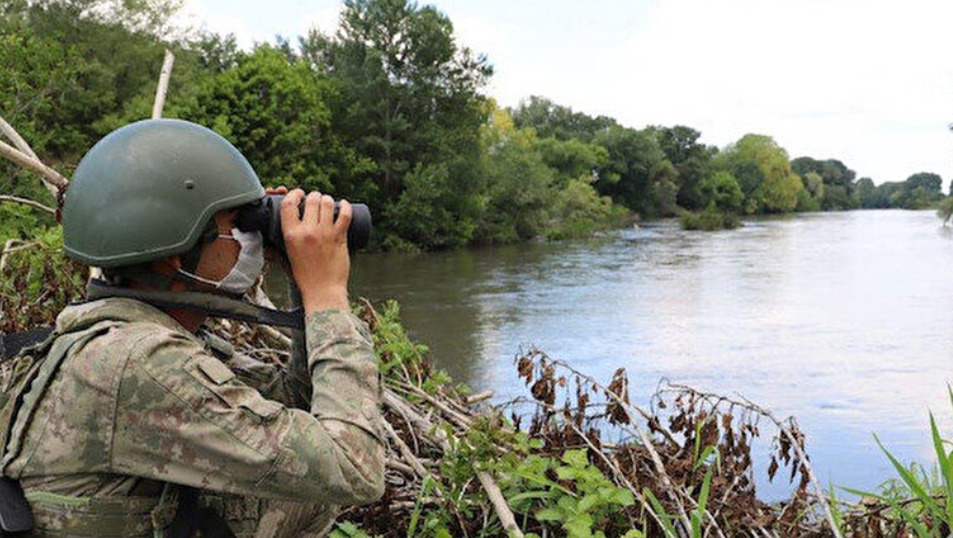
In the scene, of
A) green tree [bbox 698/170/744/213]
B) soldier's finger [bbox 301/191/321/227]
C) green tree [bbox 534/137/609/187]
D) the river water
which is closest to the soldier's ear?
soldier's finger [bbox 301/191/321/227]

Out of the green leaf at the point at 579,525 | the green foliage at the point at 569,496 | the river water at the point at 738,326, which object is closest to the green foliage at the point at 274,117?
the river water at the point at 738,326

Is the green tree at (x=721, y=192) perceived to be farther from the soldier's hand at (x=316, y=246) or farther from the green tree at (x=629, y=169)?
the soldier's hand at (x=316, y=246)

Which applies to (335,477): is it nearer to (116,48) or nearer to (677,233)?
(116,48)

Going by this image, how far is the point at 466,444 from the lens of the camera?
295cm

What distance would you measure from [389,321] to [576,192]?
48.4 m

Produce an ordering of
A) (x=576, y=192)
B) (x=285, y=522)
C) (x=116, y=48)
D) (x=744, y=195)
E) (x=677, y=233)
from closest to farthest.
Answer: (x=285, y=522), (x=116, y=48), (x=677, y=233), (x=576, y=192), (x=744, y=195)

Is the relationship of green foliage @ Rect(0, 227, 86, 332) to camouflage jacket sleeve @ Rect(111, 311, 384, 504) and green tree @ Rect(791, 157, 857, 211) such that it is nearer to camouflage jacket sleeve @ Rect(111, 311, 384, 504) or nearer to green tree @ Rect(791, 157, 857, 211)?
camouflage jacket sleeve @ Rect(111, 311, 384, 504)

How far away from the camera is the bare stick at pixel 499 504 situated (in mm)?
2727

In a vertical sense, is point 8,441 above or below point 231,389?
below

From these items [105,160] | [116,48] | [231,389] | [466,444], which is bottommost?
[466,444]

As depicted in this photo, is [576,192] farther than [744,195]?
No

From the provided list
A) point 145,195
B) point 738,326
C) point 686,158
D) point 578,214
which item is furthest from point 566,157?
point 145,195

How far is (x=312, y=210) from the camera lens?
1930mm

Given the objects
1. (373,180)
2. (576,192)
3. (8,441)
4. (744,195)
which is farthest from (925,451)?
(744,195)
